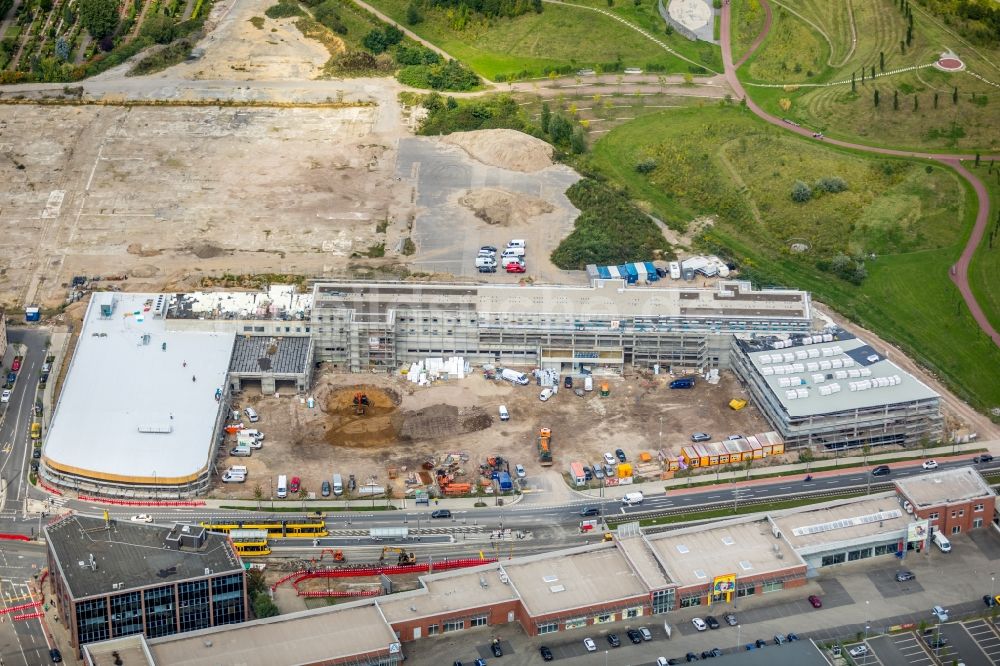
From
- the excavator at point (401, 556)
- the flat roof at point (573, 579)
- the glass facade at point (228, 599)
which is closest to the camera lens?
the flat roof at point (573, 579)

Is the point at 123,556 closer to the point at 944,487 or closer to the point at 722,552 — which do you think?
the point at 722,552

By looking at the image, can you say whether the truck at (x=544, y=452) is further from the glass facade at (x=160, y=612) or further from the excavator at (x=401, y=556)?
the glass facade at (x=160, y=612)

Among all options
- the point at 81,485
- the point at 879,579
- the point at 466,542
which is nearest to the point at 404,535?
the point at 466,542

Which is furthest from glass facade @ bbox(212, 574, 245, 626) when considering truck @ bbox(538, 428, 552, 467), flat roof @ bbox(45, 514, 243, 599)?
truck @ bbox(538, 428, 552, 467)

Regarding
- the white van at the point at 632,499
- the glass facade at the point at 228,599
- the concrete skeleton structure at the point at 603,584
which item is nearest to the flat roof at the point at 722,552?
the concrete skeleton structure at the point at 603,584

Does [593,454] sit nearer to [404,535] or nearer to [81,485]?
[404,535]

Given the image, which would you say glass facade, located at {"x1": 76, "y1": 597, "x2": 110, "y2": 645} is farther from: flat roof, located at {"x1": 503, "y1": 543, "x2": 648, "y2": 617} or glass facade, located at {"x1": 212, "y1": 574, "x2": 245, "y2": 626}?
flat roof, located at {"x1": 503, "y1": 543, "x2": 648, "y2": 617}

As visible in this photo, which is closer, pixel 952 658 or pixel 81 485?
pixel 952 658

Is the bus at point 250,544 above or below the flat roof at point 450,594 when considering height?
below
